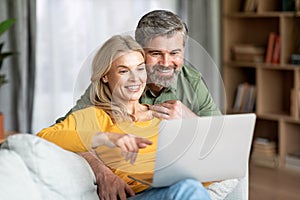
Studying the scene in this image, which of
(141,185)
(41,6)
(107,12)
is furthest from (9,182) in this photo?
(107,12)

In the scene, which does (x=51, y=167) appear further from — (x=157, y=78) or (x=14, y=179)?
(x=157, y=78)

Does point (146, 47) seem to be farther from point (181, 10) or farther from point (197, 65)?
point (181, 10)

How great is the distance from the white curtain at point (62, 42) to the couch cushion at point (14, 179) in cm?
221

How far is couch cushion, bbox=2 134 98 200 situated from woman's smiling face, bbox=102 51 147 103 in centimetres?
31

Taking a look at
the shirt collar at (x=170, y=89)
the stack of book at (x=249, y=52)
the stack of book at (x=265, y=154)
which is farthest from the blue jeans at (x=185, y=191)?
the stack of book at (x=249, y=52)

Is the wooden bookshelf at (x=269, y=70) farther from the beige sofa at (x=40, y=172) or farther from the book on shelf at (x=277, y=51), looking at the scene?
the beige sofa at (x=40, y=172)

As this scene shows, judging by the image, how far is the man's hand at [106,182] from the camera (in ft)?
6.17

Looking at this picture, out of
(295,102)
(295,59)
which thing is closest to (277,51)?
(295,59)

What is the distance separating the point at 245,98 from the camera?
4.82m

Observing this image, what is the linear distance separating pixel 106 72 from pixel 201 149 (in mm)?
361

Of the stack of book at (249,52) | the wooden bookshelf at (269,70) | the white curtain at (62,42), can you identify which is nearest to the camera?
the white curtain at (62,42)

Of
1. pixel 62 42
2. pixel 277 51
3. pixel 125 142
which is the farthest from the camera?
pixel 277 51

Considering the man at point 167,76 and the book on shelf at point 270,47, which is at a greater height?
the man at point 167,76

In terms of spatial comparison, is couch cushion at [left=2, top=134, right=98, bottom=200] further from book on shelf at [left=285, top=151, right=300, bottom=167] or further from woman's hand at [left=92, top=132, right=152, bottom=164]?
book on shelf at [left=285, top=151, right=300, bottom=167]
